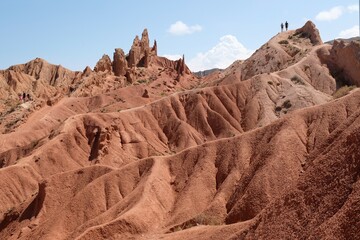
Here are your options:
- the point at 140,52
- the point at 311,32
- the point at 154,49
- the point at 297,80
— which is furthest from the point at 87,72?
the point at 297,80

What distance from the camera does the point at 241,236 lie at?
1980 cm

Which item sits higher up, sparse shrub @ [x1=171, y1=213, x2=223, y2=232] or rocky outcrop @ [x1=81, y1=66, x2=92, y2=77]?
rocky outcrop @ [x1=81, y1=66, x2=92, y2=77]

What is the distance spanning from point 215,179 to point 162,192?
4527mm

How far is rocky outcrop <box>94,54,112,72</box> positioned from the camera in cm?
11050

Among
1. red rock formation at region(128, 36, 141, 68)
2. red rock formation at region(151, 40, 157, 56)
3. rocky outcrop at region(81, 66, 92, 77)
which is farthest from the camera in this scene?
red rock formation at region(151, 40, 157, 56)

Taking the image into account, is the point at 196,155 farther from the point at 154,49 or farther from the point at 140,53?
the point at 154,49

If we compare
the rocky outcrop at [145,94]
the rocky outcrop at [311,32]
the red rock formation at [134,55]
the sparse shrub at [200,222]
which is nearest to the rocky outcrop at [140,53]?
the red rock formation at [134,55]

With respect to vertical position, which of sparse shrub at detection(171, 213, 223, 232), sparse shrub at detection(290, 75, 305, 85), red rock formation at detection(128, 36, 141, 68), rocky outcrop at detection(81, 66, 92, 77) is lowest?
sparse shrub at detection(171, 213, 223, 232)

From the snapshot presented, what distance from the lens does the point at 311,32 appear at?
90812mm

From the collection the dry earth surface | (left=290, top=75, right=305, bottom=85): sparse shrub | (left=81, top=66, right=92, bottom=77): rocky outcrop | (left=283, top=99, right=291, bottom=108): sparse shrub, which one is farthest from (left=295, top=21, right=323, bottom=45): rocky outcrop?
(left=81, top=66, right=92, bottom=77): rocky outcrop

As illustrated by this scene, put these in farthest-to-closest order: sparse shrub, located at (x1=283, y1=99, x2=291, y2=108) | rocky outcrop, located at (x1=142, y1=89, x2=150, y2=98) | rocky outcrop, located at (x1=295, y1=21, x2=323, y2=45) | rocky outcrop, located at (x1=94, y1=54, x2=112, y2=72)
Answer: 1. rocky outcrop, located at (x1=94, y1=54, x2=112, y2=72)
2. rocky outcrop, located at (x1=142, y1=89, x2=150, y2=98)
3. rocky outcrop, located at (x1=295, y1=21, x2=323, y2=45)
4. sparse shrub, located at (x1=283, y1=99, x2=291, y2=108)

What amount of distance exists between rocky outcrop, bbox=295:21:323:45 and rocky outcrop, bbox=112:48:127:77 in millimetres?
39977

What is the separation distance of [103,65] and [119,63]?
3688 millimetres

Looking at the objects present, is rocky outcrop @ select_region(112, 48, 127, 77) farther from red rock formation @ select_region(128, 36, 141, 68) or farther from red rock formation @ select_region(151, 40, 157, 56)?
red rock formation @ select_region(151, 40, 157, 56)
